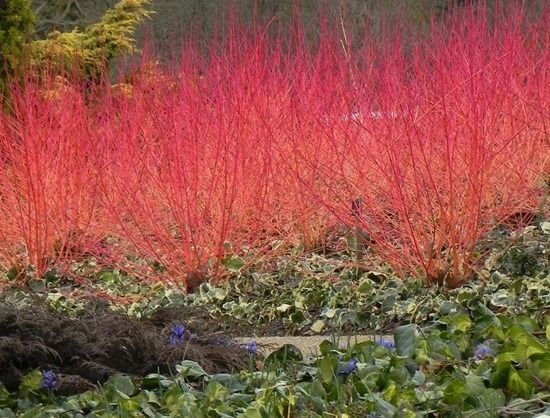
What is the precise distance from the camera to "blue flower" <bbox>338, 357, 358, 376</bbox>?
10.8 feet

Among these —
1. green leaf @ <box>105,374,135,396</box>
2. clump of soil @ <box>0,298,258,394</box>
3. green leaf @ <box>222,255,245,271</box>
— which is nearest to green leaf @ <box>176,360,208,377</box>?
clump of soil @ <box>0,298,258,394</box>

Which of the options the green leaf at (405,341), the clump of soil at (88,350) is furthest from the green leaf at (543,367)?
the clump of soil at (88,350)

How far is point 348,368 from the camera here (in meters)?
3.31

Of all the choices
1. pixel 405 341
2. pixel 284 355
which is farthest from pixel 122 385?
pixel 405 341

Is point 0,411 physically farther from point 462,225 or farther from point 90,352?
point 462,225

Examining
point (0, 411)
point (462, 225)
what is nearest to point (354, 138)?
point (462, 225)

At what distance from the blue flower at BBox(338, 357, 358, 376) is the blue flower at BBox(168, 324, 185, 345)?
27.0 inches

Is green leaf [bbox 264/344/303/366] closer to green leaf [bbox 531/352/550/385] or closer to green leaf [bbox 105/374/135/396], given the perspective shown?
green leaf [bbox 105/374/135/396]

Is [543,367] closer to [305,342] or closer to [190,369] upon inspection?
[190,369]

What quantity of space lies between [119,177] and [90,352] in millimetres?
3566

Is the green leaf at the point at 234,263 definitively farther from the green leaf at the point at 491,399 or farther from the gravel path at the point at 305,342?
the green leaf at the point at 491,399

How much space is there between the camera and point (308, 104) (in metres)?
6.70

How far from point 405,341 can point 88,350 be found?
109cm

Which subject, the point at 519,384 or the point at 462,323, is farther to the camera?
the point at 462,323
